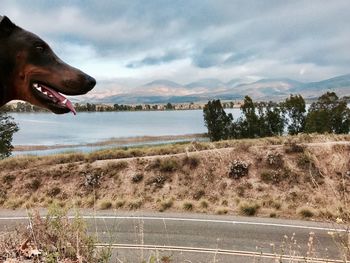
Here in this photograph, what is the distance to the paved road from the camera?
1014cm

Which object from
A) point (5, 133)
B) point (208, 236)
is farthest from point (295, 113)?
point (208, 236)

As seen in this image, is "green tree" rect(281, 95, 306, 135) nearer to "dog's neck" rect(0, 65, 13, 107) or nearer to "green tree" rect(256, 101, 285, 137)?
"green tree" rect(256, 101, 285, 137)

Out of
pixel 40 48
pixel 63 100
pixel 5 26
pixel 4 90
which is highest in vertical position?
pixel 5 26

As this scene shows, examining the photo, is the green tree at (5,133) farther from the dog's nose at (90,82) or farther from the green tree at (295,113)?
the dog's nose at (90,82)

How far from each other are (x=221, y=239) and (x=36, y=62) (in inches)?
369

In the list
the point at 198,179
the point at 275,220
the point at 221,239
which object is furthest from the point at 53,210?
the point at 198,179

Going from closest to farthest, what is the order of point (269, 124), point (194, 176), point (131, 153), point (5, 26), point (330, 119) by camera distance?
point (5, 26), point (194, 176), point (131, 153), point (330, 119), point (269, 124)

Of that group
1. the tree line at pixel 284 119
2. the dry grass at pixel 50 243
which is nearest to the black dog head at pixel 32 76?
the dry grass at pixel 50 243

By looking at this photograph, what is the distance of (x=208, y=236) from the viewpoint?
39.7 ft

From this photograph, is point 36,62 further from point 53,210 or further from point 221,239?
point 221,239

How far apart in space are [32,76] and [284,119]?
59.5 metres

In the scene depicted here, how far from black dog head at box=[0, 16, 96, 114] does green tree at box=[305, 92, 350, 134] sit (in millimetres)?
52385

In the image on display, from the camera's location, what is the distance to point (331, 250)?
34.8ft

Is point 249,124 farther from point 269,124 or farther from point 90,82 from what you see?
point 90,82
